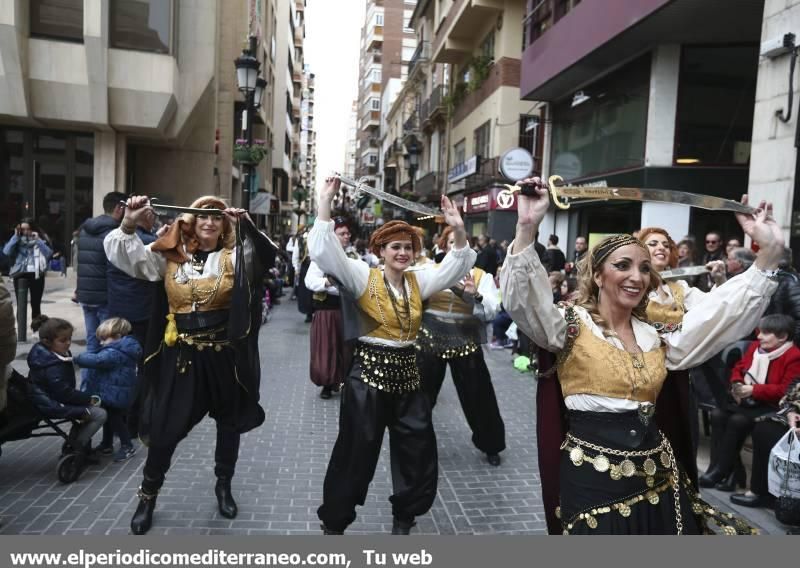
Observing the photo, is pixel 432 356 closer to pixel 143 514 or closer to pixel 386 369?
pixel 386 369

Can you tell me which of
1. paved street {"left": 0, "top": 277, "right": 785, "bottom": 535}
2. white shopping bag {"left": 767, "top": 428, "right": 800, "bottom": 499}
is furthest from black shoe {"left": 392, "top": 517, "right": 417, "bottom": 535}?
white shopping bag {"left": 767, "top": 428, "right": 800, "bottom": 499}

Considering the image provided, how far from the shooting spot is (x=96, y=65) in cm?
1517

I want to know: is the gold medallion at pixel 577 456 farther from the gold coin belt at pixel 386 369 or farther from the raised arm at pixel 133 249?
the raised arm at pixel 133 249

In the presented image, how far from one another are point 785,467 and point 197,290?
3.89m

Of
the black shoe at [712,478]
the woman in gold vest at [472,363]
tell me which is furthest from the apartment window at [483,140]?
the black shoe at [712,478]

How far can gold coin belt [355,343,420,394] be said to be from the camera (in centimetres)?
362

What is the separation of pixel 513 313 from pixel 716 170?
11956 mm

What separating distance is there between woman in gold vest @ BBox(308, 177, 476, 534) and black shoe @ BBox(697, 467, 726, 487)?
2.55 meters

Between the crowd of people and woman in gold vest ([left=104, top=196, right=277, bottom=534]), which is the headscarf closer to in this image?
the crowd of people

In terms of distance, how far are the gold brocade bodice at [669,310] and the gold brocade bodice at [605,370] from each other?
175 cm

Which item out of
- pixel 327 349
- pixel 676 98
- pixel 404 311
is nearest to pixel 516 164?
pixel 676 98

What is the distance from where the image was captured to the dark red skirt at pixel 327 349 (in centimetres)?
712

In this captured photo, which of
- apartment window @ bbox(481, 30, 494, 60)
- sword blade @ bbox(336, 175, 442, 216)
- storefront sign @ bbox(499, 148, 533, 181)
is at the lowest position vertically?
sword blade @ bbox(336, 175, 442, 216)

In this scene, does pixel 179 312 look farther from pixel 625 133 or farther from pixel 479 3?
pixel 479 3
